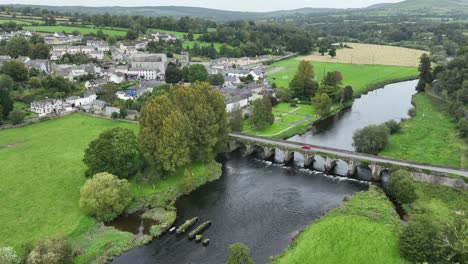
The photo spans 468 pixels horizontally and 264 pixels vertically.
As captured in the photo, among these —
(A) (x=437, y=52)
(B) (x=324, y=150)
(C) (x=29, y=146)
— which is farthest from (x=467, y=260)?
(A) (x=437, y=52)

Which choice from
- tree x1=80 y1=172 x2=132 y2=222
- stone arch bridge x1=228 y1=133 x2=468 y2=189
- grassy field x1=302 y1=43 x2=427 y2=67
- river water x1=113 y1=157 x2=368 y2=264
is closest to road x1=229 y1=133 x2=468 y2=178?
stone arch bridge x1=228 y1=133 x2=468 y2=189

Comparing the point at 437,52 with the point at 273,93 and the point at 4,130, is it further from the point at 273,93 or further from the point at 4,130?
the point at 4,130

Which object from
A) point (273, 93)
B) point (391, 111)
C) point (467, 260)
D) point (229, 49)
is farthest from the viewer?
point (229, 49)

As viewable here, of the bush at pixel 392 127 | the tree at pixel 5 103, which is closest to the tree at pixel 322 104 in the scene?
the bush at pixel 392 127

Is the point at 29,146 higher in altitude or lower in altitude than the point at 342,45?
lower

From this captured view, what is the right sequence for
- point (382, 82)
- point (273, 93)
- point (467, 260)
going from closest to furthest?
point (467, 260)
point (273, 93)
point (382, 82)

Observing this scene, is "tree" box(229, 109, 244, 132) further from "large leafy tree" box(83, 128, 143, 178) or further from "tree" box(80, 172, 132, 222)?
"tree" box(80, 172, 132, 222)

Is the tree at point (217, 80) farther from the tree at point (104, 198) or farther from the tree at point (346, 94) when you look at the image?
the tree at point (104, 198)
